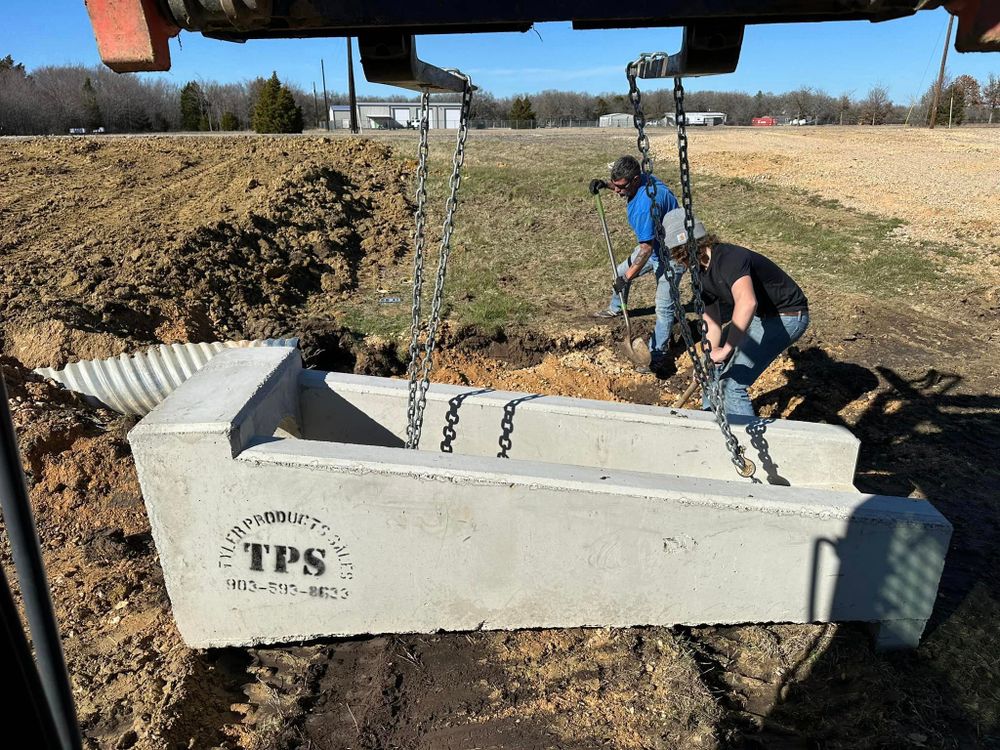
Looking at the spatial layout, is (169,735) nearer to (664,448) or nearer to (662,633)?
(662,633)

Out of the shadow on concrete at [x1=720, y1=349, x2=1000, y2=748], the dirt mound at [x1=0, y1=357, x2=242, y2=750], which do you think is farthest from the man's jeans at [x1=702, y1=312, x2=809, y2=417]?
the dirt mound at [x1=0, y1=357, x2=242, y2=750]

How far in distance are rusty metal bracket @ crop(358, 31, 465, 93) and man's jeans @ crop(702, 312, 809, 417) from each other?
2.96 m

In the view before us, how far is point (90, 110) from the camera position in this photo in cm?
4162

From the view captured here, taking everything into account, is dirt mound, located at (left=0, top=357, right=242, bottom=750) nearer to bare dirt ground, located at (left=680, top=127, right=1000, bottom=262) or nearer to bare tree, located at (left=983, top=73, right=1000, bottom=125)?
bare dirt ground, located at (left=680, top=127, right=1000, bottom=262)

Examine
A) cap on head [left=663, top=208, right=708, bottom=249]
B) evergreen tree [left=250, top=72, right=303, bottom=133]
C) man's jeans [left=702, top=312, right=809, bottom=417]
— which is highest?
evergreen tree [left=250, top=72, right=303, bottom=133]

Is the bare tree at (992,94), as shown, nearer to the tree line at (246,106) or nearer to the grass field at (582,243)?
the tree line at (246,106)

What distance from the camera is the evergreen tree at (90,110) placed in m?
41.2

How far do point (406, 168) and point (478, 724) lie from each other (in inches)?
496

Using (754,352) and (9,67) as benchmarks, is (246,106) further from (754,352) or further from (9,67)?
(754,352)

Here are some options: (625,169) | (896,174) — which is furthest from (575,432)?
(896,174)

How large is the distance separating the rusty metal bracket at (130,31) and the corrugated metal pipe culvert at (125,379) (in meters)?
3.70

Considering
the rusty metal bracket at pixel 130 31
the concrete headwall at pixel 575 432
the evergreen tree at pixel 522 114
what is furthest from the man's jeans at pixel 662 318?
the evergreen tree at pixel 522 114

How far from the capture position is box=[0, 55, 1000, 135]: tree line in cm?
3744

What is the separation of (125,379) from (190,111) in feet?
151
